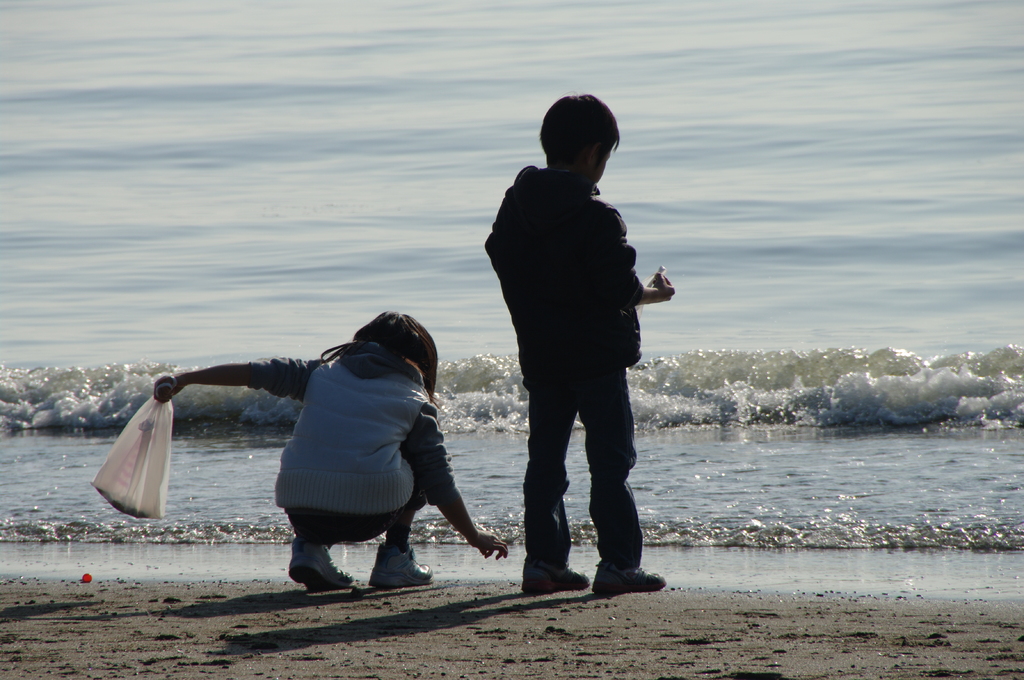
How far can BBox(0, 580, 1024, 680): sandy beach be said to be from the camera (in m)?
2.73

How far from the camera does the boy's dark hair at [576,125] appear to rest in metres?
3.60

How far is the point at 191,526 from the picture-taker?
5.03 m

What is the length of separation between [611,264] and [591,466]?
2.20ft

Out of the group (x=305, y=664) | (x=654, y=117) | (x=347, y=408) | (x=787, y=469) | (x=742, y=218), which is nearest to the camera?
(x=305, y=664)

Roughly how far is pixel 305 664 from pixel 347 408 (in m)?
0.92

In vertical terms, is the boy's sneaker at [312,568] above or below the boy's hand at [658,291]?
below

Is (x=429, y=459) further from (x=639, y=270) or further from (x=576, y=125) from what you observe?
(x=639, y=270)

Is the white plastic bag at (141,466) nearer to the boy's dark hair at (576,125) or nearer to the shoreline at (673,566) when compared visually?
the shoreline at (673,566)

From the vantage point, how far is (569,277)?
3547 mm

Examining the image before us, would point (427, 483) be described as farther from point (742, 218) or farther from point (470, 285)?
point (742, 218)

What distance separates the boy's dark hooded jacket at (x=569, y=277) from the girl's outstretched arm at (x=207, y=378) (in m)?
0.89

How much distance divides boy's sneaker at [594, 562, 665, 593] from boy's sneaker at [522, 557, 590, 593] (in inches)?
4.7

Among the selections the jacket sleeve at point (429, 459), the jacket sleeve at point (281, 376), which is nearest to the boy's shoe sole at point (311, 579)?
the jacket sleeve at point (429, 459)

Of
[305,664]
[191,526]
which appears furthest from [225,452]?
[305,664]
